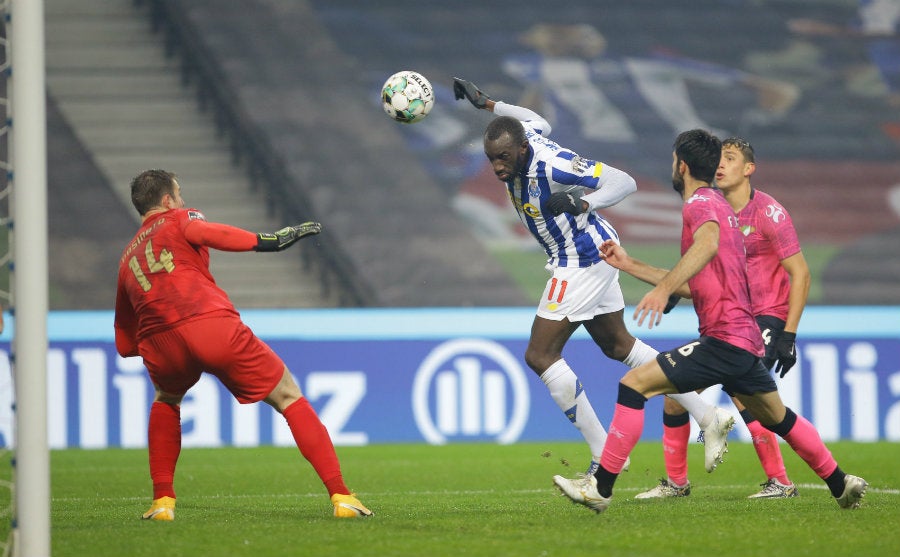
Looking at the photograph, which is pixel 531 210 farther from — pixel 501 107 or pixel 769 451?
pixel 769 451

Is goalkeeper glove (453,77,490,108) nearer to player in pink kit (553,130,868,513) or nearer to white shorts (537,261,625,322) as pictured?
white shorts (537,261,625,322)

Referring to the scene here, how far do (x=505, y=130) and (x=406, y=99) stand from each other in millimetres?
741

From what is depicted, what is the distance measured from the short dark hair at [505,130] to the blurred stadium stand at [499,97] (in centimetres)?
846

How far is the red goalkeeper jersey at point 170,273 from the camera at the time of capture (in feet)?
18.6

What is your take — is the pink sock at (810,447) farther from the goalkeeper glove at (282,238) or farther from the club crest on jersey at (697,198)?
the goalkeeper glove at (282,238)

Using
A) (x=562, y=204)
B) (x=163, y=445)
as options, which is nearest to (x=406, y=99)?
(x=562, y=204)

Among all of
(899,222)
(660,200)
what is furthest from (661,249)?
(899,222)

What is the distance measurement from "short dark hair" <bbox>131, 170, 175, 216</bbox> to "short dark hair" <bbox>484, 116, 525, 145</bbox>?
172cm

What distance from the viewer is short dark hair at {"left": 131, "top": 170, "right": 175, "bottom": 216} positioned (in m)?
5.85

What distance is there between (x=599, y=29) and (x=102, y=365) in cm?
852

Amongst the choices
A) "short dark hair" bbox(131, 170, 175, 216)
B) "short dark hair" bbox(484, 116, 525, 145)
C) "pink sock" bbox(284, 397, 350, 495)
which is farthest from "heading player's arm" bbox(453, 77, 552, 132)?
"pink sock" bbox(284, 397, 350, 495)

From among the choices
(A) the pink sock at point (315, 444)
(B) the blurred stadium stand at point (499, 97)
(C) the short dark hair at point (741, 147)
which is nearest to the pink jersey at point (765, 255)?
(C) the short dark hair at point (741, 147)

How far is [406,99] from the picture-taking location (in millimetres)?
7133

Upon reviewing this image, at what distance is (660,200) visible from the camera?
1598 cm
